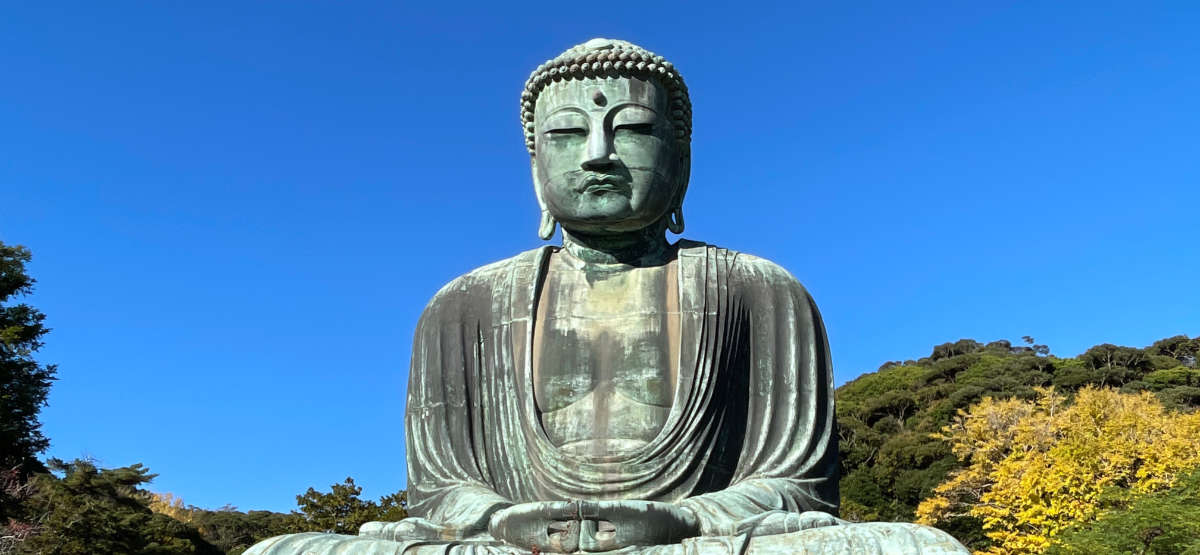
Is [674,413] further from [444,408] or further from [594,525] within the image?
[444,408]

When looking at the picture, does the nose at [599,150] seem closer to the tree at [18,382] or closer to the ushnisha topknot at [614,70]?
the ushnisha topknot at [614,70]

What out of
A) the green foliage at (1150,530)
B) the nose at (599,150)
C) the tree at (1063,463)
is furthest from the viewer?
the tree at (1063,463)

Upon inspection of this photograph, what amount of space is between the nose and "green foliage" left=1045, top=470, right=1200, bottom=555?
38.5 ft

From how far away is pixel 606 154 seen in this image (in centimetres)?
685

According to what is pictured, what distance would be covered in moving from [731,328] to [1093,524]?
1476 cm

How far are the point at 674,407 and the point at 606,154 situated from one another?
1.49 m

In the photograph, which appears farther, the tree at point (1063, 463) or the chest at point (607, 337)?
the tree at point (1063, 463)

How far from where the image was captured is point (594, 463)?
632 cm

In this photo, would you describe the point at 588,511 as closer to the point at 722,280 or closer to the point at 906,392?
the point at 722,280

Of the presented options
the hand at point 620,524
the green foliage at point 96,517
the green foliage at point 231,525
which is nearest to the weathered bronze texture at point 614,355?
the hand at point 620,524

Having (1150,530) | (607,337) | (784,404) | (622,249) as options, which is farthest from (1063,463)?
(607,337)

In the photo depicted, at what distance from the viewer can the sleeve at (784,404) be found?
20.7 feet

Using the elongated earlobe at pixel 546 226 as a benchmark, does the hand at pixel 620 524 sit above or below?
below

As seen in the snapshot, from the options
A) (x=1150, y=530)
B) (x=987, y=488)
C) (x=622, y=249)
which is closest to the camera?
(x=622, y=249)
